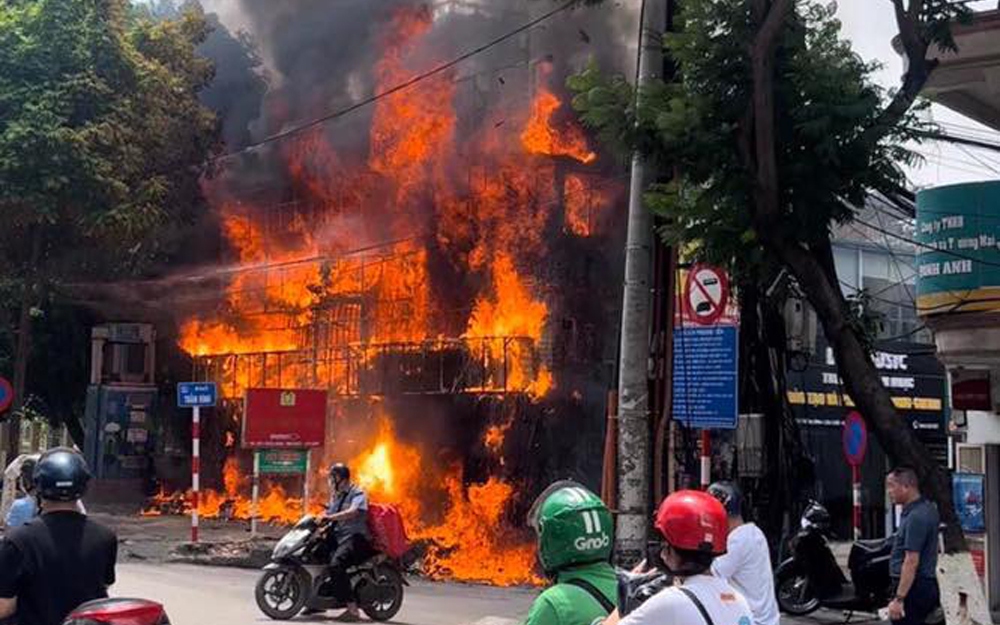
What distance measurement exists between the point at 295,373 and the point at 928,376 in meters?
12.4

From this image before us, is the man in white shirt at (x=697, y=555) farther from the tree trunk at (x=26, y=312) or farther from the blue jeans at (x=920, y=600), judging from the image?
the tree trunk at (x=26, y=312)

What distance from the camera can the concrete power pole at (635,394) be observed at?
7984mm

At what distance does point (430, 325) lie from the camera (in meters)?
21.2

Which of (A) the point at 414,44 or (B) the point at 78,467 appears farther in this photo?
(A) the point at 414,44

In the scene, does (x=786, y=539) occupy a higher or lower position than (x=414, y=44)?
lower

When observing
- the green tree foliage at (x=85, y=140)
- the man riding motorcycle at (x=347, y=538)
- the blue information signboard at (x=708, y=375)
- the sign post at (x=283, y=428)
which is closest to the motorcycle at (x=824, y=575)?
the blue information signboard at (x=708, y=375)

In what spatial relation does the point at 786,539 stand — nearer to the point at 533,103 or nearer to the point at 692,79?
the point at 692,79

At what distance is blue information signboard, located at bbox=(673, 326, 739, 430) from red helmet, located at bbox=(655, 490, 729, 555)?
17.2ft

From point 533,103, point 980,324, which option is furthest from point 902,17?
point 533,103

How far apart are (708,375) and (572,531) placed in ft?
18.6

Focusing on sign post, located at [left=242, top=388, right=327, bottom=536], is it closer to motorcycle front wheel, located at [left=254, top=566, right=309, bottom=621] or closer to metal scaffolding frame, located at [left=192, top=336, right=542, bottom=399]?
metal scaffolding frame, located at [left=192, top=336, right=542, bottom=399]

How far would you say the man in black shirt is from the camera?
412 centimetres

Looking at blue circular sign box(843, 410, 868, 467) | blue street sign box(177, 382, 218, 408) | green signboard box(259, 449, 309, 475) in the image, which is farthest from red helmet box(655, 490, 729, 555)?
blue street sign box(177, 382, 218, 408)

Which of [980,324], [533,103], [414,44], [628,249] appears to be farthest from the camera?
[414,44]
